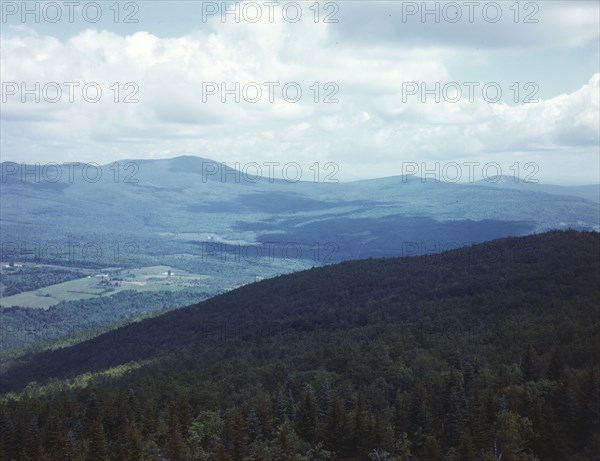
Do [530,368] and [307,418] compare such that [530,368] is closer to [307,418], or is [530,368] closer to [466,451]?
[307,418]

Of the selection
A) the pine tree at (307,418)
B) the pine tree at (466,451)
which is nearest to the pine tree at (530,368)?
the pine tree at (307,418)

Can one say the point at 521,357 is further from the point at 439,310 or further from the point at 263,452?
the point at 439,310

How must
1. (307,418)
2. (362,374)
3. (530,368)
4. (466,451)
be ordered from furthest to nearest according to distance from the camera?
(362,374) < (530,368) < (307,418) < (466,451)

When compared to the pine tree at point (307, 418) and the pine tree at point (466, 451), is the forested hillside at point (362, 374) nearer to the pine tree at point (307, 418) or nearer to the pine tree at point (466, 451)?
the pine tree at point (307, 418)

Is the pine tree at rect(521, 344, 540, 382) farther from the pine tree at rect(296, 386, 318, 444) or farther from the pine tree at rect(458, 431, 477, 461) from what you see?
the pine tree at rect(458, 431, 477, 461)

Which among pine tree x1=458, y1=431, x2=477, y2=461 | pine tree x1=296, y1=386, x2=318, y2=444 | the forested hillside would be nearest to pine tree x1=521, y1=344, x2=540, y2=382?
the forested hillside

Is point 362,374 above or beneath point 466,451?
beneath

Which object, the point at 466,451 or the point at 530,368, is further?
the point at 530,368

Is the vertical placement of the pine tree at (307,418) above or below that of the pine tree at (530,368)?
below

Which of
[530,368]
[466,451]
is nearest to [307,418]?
[466,451]
